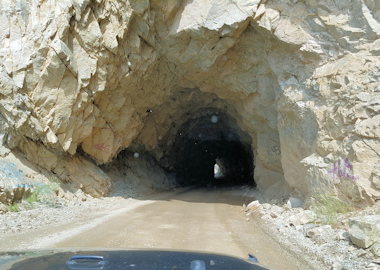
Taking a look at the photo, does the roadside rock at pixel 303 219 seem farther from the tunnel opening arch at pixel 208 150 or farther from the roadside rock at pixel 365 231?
the tunnel opening arch at pixel 208 150

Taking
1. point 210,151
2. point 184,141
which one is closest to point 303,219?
point 184,141

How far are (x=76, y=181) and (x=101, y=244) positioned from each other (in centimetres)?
752

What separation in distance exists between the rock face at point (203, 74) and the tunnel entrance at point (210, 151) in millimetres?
8984

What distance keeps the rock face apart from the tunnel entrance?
29.5 ft

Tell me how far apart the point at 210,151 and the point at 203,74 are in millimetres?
20057

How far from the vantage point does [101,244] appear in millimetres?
4871

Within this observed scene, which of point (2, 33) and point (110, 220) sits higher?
point (2, 33)

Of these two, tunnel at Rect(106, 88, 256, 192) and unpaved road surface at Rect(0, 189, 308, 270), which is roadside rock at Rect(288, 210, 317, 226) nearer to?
unpaved road surface at Rect(0, 189, 308, 270)

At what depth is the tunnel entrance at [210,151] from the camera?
22.9 meters

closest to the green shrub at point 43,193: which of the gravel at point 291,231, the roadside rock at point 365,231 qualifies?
the gravel at point 291,231

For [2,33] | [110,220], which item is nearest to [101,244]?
[110,220]

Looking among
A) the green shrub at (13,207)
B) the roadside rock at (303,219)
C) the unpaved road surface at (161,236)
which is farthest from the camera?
the green shrub at (13,207)

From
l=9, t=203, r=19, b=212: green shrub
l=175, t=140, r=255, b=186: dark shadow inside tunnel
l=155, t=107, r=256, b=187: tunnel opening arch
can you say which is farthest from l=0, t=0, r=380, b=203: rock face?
l=175, t=140, r=255, b=186: dark shadow inside tunnel

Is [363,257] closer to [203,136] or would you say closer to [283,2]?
[283,2]
